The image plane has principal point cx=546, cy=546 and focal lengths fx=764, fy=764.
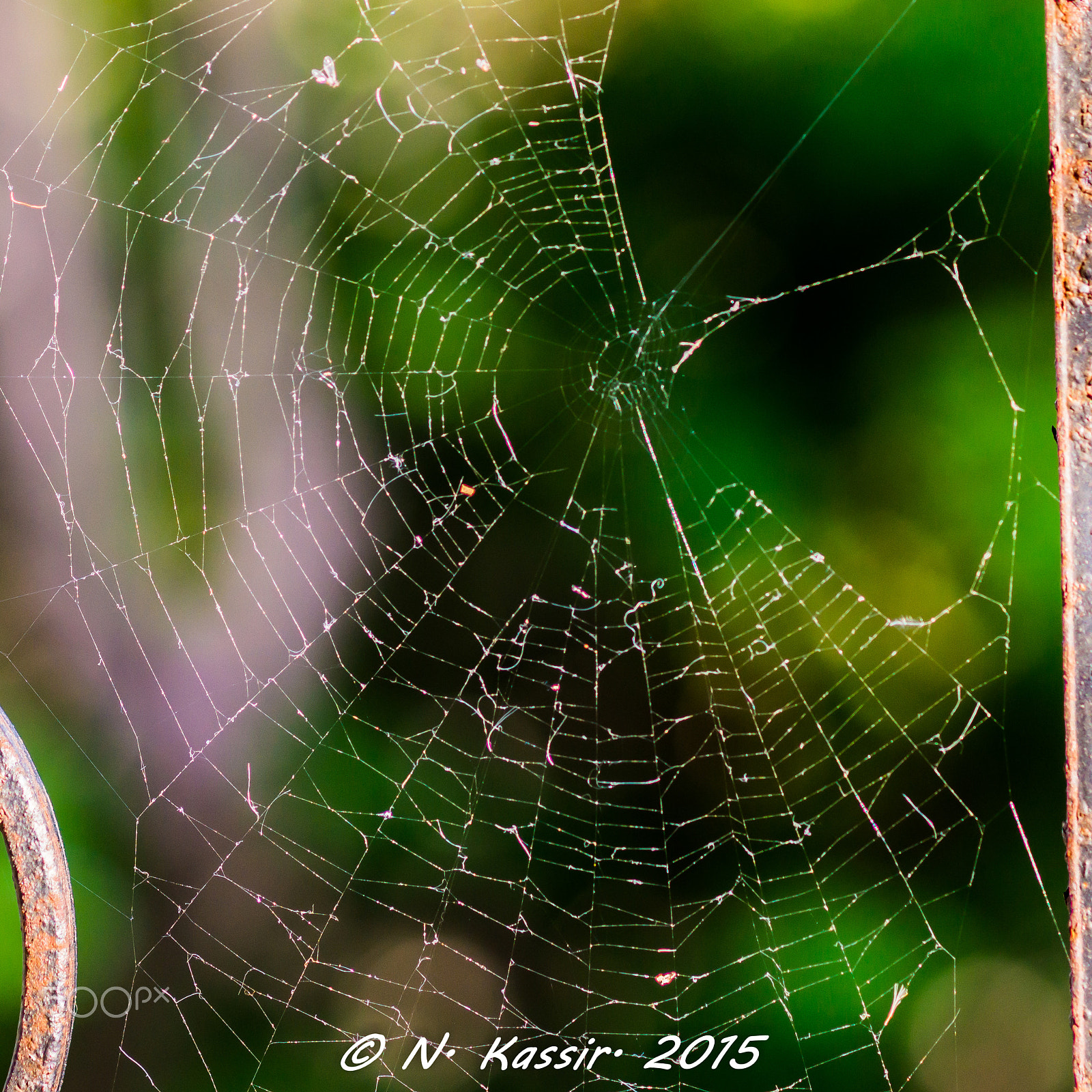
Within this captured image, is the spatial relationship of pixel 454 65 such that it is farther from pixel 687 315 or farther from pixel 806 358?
pixel 806 358
